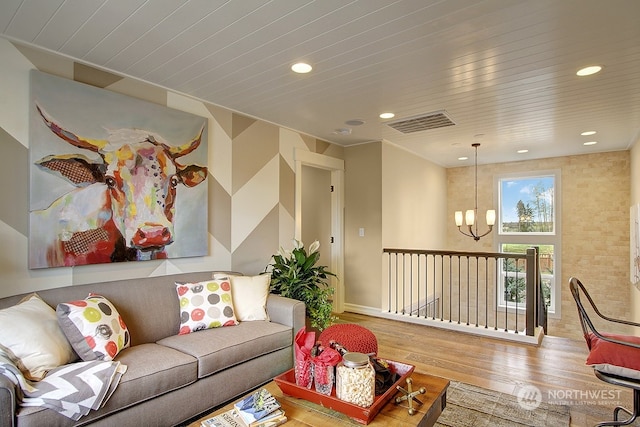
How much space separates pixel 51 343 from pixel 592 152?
7.02 metres

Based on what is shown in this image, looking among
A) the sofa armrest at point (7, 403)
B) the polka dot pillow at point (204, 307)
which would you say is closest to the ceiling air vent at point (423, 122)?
the polka dot pillow at point (204, 307)

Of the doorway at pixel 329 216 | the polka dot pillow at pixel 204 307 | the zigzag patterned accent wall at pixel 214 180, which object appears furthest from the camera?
the doorway at pixel 329 216

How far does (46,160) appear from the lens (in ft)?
7.59

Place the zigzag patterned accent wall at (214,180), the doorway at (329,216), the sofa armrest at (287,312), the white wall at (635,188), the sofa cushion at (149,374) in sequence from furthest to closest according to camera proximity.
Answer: the doorway at (329,216) → the white wall at (635,188) → the sofa armrest at (287,312) → the zigzag patterned accent wall at (214,180) → the sofa cushion at (149,374)

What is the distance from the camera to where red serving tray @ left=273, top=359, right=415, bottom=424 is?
1.50 m

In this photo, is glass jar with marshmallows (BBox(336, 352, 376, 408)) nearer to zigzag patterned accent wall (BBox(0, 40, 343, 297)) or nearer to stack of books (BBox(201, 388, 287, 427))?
stack of books (BBox(201, 388, 287, 427))

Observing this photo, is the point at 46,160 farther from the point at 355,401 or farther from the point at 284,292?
the point at 355,401

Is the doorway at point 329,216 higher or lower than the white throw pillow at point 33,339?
higher

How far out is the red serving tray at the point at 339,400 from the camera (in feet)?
4.91

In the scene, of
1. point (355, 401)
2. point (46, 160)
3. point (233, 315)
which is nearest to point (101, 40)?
point (46, 160)

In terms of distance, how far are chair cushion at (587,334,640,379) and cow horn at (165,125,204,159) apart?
3.34m

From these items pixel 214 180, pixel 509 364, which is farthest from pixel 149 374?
pixel 509 364

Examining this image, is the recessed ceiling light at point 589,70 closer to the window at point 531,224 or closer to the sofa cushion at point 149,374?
the sofa cushion at point 149,374

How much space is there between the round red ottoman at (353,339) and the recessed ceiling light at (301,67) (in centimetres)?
195
